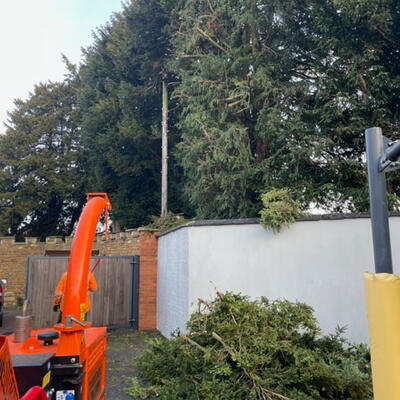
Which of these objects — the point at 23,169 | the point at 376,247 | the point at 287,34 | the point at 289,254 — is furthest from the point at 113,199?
the point at 376,247

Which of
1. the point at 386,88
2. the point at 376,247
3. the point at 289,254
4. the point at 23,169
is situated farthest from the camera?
the point at 23,169

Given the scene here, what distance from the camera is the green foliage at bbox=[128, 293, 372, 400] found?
4141 millimetres

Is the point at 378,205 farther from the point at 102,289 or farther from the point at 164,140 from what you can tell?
the point at 164,140

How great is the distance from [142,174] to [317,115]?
9872mm

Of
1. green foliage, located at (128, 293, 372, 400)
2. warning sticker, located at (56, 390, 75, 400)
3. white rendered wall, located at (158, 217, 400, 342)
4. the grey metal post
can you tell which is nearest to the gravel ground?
green foliage, located at (128, 293, 372, 400)

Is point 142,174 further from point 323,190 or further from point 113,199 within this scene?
point 323,190

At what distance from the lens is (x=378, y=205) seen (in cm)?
196

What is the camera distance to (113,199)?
17.8 metres

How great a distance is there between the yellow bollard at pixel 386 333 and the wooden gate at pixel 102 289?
8397mm

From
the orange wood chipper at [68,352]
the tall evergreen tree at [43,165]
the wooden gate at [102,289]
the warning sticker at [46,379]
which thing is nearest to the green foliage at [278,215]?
the orange wood chipper at [68,352]

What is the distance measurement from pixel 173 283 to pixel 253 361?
12.8ft

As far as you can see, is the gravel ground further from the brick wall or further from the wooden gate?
the brick wall

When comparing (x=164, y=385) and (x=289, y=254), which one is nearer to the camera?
(x=164, y=385)

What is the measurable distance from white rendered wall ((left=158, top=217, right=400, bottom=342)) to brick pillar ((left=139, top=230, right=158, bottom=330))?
112 inches
